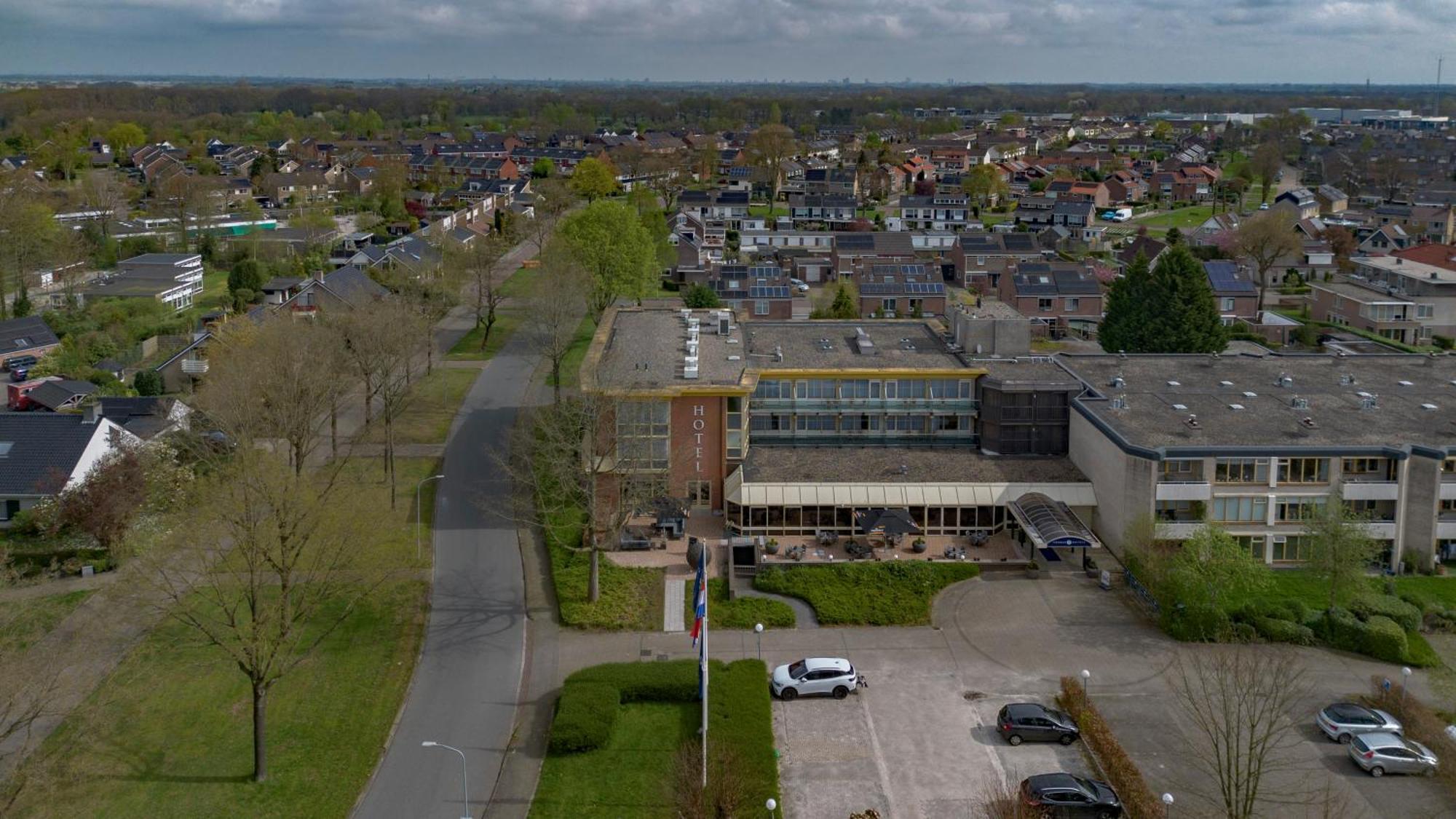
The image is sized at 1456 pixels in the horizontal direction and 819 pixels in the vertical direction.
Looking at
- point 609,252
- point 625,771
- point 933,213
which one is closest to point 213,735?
point 625,771

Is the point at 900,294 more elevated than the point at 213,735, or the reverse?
the point at 900,294

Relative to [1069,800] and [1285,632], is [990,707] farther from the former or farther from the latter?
[1285,632]

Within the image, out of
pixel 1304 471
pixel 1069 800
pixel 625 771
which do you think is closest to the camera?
pixel 1069 800

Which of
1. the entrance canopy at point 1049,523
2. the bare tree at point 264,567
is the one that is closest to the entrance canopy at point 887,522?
the entrance canopy at point 1049,523

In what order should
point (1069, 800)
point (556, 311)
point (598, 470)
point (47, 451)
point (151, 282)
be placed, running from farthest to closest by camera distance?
1. point (151, 282)
2. point (556, 311)
3. point (47, 451)
4. point (598, 470)
5. point (1069, 800)

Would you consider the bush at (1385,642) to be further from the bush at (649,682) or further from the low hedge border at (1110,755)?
the bush at (649,682)

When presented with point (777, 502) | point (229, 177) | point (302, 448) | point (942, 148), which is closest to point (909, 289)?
point (777, 502)

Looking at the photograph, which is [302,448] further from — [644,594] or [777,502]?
[777,502]
